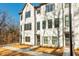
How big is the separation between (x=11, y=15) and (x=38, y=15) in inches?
14.2

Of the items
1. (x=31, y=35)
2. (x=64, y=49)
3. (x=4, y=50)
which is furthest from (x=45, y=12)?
(x=4, y=50)

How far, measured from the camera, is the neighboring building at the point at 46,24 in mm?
2598

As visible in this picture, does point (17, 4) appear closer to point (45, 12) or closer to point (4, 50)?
point (45, 12)

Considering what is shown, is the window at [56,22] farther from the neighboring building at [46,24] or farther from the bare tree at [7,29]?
the bare tree at [7,29]

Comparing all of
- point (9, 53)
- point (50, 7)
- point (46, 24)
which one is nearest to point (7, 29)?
point (9, 53)

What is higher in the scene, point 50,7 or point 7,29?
point 50,7

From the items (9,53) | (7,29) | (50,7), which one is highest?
(50,7)

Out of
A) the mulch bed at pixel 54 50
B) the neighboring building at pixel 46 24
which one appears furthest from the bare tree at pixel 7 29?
the mulch bed at pixel 54 50

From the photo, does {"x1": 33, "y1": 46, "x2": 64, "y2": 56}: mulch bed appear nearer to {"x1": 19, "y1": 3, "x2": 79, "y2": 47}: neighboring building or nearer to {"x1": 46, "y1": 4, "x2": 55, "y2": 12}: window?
{"x1": 19, "y1": 3, "x2": 79, "y2": 47}: neighboring building

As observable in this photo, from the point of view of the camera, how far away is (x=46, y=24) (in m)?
2.66

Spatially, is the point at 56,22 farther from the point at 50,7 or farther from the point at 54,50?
the point at 54,50

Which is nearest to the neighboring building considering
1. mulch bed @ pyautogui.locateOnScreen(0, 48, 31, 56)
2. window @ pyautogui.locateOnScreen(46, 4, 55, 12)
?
window @ pyautogui.locateOnScreen(46, 4, 55, 12)

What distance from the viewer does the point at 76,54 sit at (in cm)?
257

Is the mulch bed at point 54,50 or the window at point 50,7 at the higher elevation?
the window at point 50,7
